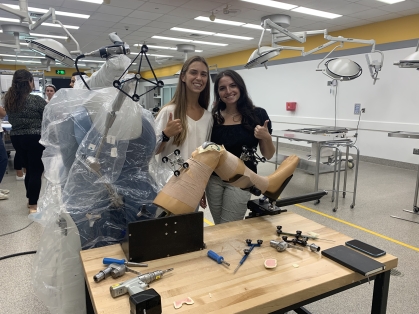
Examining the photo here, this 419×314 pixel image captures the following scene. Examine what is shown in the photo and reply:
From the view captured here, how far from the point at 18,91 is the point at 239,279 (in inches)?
107

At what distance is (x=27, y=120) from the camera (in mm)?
2814

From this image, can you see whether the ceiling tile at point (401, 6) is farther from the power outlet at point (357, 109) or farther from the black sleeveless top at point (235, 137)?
the black sleeveless top at point (235, 137)

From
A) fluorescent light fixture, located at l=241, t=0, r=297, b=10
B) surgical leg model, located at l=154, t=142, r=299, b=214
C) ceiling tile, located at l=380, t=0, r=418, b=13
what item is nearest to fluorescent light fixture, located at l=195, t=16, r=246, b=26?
fluorescent light fixture, located at l=241, t=0, r=297, b=10

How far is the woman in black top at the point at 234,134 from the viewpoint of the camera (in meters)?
1.49

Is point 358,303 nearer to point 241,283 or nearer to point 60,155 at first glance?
point 241,283

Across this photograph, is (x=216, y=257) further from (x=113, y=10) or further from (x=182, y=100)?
(x=113, y=10)

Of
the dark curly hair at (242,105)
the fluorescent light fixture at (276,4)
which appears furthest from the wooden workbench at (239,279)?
the fluorescent light fixture at (276,4)

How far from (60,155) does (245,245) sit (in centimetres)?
84

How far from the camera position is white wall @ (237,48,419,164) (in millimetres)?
5223

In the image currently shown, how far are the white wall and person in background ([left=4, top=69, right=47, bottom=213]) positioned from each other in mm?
5437

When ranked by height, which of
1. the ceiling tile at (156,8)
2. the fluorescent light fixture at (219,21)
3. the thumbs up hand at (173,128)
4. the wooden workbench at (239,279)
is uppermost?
the fluorescent light fixture at (219,21)

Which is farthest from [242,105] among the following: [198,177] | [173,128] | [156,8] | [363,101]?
[363,101]

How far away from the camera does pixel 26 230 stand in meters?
2.66

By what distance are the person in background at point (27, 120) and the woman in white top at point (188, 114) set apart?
6.31 feet
